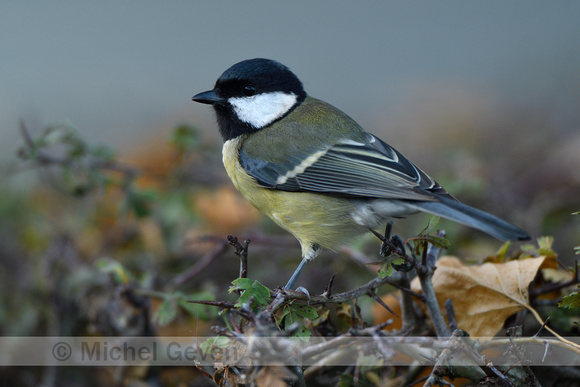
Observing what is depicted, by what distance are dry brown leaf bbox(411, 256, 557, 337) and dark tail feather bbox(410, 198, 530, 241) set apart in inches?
7.8

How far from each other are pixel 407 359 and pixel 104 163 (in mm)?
1915

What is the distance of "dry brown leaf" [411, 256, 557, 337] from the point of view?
1883 mm

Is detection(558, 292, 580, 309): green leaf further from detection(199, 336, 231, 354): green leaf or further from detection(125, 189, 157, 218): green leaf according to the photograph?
detection(125, 189, 157, 218): green leaf

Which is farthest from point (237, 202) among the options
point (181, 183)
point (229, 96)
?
point (229, 96)

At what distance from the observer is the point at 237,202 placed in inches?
152

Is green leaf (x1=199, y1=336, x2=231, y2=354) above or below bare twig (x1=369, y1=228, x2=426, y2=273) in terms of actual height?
below

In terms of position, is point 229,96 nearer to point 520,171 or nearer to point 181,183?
point 181,183

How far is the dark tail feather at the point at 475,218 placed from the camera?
1696 millimetres

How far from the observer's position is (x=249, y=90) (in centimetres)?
283

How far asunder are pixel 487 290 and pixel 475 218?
25cm

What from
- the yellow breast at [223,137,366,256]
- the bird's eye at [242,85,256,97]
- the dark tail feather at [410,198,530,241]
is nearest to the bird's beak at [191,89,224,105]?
the bird's eye at [242,85,256,97]

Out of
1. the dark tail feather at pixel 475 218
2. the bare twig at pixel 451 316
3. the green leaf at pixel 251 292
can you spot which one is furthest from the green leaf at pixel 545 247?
the green leaf at pixel 251 292

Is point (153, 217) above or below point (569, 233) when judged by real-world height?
below

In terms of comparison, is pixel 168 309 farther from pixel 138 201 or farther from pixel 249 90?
pixel 249 90
